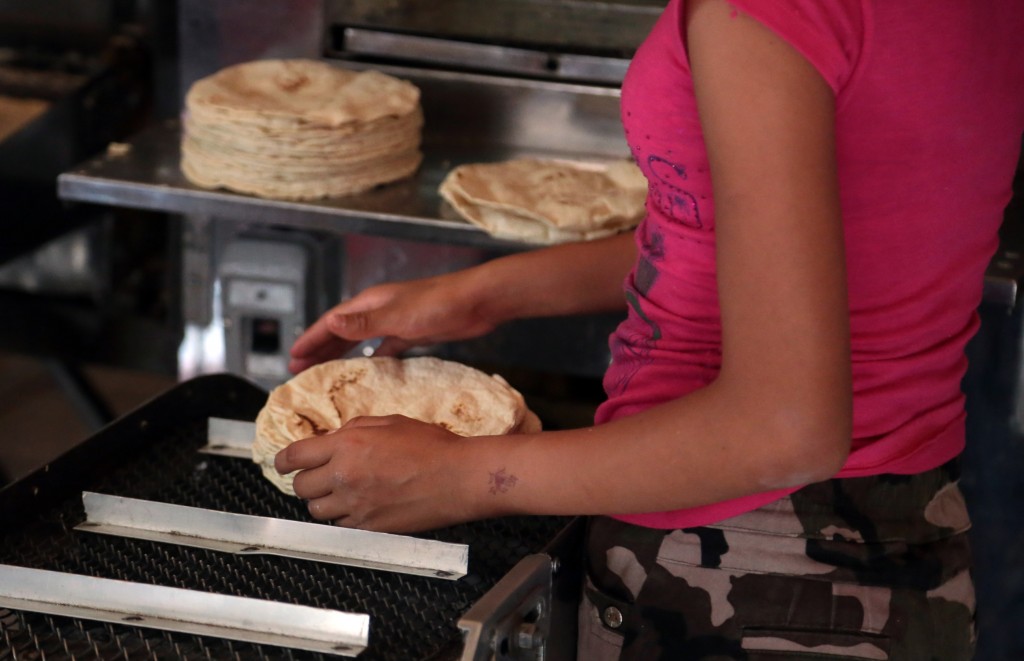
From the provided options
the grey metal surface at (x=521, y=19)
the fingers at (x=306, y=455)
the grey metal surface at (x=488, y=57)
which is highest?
the grey metal surface at (x=521, y=19)

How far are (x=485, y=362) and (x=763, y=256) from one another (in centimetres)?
144

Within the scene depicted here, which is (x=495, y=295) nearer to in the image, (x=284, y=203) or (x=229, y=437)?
(x=229, y=437)

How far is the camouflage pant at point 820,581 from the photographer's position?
98cm

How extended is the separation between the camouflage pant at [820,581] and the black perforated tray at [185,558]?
136mm

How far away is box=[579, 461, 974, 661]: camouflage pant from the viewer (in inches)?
38.5

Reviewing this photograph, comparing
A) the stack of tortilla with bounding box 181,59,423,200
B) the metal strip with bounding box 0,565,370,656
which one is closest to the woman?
the metal strip with bounding box 0,565,370,656

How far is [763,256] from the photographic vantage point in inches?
31.6

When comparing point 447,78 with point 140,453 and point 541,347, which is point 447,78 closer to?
point 541,347

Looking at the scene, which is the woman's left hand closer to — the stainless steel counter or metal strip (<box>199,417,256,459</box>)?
metal strip (<box>199,417,256,459</box>)

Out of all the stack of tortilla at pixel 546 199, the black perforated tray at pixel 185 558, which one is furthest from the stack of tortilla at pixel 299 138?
the black perforated tray at pixel 185 558

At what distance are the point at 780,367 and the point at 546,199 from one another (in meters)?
1.06

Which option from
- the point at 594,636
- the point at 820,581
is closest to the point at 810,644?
the point at 820,581

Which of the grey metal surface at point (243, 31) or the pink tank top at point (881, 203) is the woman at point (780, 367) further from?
the grey metal surface at point (243, 31)

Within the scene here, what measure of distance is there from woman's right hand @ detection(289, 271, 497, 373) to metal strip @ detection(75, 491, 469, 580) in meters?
0.35
